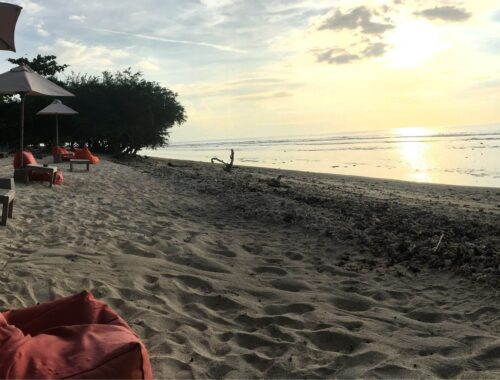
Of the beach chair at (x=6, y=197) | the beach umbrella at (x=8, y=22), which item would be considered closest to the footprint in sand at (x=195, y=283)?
the beach chair at (x=6, y=197)

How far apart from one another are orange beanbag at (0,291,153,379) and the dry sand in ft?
2.05

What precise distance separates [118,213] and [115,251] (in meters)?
2.46

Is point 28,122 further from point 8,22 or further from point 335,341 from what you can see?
point 335,341

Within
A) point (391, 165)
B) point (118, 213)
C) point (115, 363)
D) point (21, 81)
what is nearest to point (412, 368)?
point (115, 363)

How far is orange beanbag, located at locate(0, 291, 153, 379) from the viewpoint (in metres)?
1.98

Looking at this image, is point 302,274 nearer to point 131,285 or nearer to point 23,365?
point 131,285

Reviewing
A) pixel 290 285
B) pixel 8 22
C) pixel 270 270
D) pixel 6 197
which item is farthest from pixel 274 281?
pixel 8 22

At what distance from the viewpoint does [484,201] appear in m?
12.3

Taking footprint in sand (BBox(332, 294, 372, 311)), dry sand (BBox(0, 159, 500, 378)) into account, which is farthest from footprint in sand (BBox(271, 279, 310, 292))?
footprint in sand (BBox(332, 294, 372, 311))

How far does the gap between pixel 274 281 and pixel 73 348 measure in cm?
273

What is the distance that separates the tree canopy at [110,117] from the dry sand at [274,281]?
1728 cm

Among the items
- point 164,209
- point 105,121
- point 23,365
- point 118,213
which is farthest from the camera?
point 105,121

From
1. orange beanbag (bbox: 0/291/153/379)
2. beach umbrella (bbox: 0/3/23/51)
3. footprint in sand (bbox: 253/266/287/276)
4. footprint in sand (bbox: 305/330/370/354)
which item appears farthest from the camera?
beach umbrella (bbox: 0/3/23/51)

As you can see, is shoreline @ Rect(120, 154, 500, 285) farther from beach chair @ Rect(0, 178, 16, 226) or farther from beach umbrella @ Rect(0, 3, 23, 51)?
beach umbrella @ Rect(0, 3, 23, 51)
